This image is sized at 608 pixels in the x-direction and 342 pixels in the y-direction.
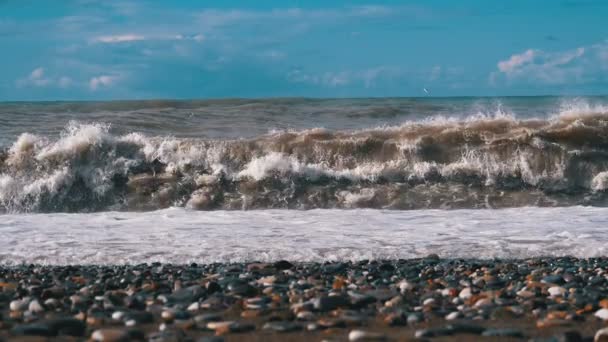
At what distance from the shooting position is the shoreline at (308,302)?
4.63 m

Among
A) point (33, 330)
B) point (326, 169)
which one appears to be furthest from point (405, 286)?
point (326, 169)

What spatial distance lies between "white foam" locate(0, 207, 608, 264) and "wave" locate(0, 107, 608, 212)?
1.50m

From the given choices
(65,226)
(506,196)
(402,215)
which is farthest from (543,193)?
(65,226)

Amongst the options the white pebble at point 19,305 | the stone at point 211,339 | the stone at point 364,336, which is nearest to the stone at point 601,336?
the stone at point 364,336

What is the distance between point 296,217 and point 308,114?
18.0 meters

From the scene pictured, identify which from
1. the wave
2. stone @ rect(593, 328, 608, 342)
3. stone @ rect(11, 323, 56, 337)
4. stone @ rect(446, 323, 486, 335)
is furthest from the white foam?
stone @ rect(593, 328, 608, 342)

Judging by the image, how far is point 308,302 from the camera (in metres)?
5.38

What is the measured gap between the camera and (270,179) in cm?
1477

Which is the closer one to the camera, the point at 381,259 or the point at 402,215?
the point at 381,259

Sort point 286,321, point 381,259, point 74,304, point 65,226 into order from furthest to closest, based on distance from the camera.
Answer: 1. point 65,226
2. point 381,259
3. point 74,304
4. point 286,321

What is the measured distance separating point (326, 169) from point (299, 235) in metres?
5.18

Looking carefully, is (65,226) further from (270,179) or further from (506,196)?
(506,196)

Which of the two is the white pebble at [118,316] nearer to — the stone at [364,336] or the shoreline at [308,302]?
the shoreline at [308,302]

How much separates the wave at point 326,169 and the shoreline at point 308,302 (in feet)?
21.0
